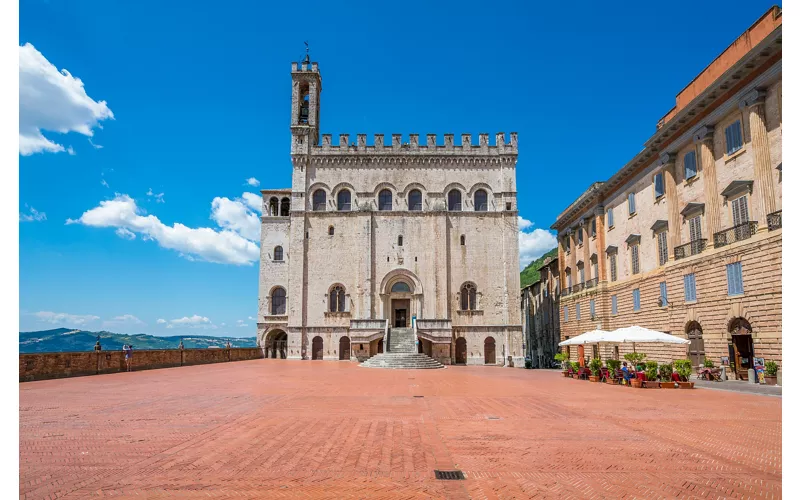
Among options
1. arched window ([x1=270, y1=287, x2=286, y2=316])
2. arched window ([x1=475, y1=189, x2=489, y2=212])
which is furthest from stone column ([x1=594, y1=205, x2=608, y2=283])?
arched window ([x1=270, y1=287, x2=286, y2=316])

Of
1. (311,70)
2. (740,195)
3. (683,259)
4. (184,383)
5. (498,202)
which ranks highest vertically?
(311,70)

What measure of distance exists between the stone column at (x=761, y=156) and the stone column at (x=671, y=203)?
6110mm

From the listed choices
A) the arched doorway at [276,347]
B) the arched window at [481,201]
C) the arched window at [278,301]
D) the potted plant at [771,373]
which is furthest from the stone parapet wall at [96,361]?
the potted plant at [771,373]

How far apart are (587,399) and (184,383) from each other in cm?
1588

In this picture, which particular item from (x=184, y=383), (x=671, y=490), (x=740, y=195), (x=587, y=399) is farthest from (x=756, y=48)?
(x=184, y=383)

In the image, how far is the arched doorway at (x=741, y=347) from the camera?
20.5 metres

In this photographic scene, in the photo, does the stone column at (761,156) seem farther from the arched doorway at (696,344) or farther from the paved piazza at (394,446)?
the paved piazza at (394,446)

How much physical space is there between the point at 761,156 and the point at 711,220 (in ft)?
13.0

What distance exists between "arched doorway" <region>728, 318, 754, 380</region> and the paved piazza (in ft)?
17.8

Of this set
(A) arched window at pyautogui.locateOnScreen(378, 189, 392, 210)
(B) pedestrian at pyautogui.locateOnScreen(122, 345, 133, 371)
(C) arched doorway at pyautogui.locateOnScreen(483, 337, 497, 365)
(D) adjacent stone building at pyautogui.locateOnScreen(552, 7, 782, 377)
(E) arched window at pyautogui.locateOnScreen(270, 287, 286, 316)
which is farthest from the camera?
(E) arched window at pyautogui.locateOnScreen(270, 287, 286, 316)

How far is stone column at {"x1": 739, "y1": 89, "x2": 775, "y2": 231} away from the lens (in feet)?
62.6

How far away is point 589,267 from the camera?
37.5 meters

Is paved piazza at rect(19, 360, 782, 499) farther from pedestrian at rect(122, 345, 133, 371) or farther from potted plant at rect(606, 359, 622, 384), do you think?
pedestrian at rect(122, 345, 133, 371)
